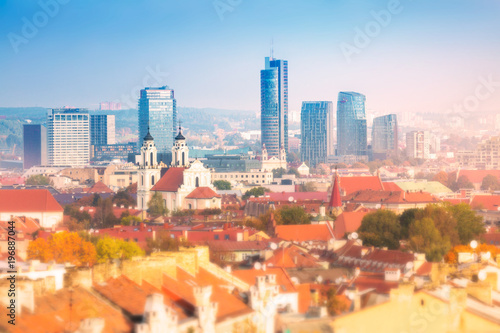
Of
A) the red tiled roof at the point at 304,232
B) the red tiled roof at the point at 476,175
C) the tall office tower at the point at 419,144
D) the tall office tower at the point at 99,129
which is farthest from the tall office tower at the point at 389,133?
the red tiled roof at the point at 304,232

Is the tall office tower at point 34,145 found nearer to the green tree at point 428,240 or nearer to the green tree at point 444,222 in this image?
the green tree at point 444,222

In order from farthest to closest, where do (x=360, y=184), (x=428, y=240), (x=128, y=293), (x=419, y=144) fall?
1. (x=419, y=144)
2. (x=360, y=184)
3. (x=428, y=240)
4. (x=128, y=293)

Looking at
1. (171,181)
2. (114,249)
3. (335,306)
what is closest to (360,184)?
(171,181)

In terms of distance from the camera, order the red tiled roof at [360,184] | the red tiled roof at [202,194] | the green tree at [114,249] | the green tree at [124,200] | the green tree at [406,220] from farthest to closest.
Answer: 1. the red tiled roof at [360,184]
2. the green tree at [124,200]
3. the red tiled roof at [202,194]
4. the green tree at [406,220]
5. the green tree at [114,249]

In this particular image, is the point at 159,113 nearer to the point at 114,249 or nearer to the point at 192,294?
the point at 114,249

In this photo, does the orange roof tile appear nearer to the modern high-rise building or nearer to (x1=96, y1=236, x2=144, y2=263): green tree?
(x1=96, y1=236, x2=144, y2=263): green tree
